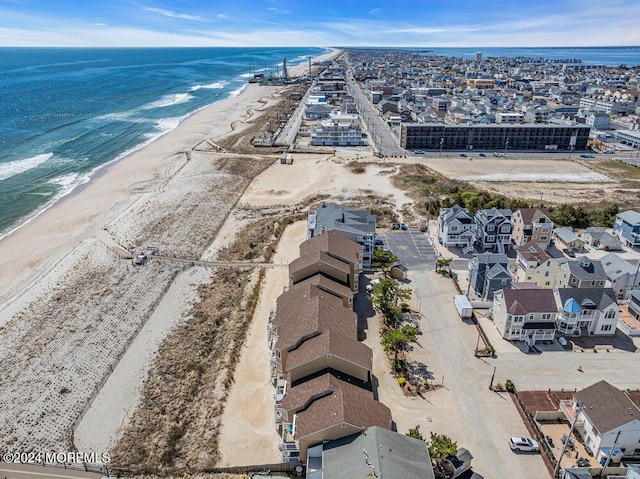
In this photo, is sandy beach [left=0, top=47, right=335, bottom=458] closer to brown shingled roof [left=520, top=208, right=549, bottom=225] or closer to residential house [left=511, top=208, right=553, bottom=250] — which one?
residential house [left=511, top=208, right=553, bottom=250]

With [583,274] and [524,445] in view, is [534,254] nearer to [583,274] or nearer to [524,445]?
[583,274]

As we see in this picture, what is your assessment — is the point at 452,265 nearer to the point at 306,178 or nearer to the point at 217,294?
the point at 217,294

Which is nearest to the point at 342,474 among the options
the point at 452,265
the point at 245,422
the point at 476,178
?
the point at 245,422

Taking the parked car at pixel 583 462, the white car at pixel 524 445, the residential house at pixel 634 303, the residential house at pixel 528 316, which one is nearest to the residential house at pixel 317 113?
the residential house at pixel 634 303

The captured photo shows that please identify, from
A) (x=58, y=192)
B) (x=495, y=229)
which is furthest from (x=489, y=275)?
(x=58, y=192)

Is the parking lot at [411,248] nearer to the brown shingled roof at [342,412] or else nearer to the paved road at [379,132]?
the brown shingled roof at [342,412]

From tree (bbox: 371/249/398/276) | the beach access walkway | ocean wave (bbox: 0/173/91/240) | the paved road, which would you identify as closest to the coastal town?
the beach access walkway
